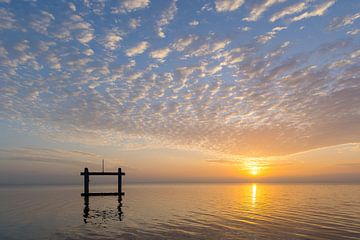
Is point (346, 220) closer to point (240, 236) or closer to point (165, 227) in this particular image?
point (240, 236)

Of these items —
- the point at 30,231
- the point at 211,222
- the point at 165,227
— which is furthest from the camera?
the point at 211,222

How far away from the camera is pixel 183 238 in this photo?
20531mm

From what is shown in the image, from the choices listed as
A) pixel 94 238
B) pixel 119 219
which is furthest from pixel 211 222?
pixel 94 238

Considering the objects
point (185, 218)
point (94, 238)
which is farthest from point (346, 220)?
point (94, 238)

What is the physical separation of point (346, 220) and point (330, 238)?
1089cm

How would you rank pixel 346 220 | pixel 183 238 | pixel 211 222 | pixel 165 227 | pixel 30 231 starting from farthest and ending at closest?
1. pixel 346 220
2. pixel 211 222
3. pixel 165 227
4. pixel 30 231
5. pixel 183 238

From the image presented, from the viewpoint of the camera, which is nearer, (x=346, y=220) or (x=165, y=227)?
(x=165, y=227)

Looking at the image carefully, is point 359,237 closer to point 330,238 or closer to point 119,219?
point 330,238

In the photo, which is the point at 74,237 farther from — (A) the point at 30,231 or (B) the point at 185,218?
(B) the point at 185,218

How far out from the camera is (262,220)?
2981cm

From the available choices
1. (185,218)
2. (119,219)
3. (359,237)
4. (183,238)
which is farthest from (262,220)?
(119,219)

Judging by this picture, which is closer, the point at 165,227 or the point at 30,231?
the point at 30,231

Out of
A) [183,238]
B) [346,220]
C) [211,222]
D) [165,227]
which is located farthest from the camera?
[346,220]

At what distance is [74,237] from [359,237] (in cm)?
2013
